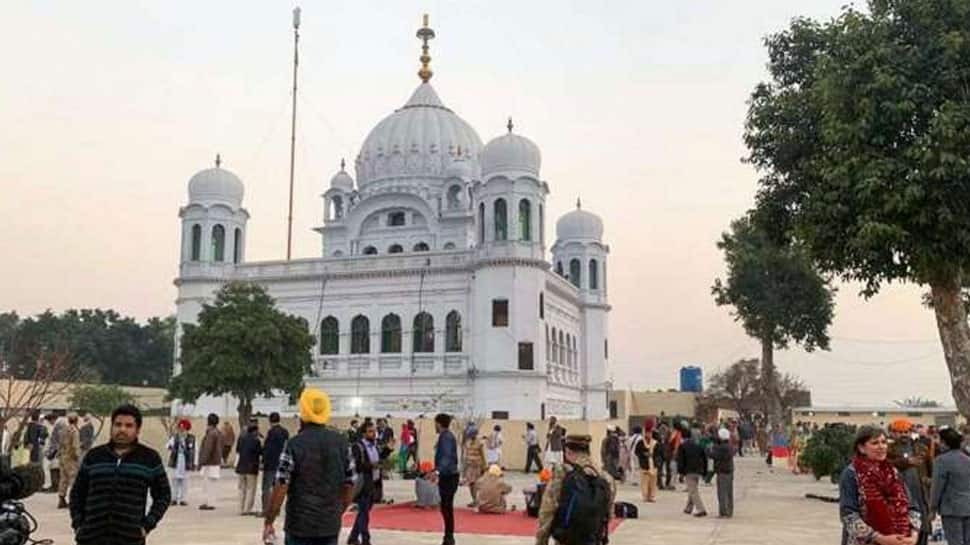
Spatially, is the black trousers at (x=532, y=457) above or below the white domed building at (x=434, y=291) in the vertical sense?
below

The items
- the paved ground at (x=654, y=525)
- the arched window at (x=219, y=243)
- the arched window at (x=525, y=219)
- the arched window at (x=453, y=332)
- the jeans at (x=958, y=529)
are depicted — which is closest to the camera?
the jeans at (x=958, y=529)

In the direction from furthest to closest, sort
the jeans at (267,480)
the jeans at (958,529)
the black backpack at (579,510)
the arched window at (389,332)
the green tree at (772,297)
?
the arched window at (389,332), the green tree at (772,297), the jeans at (267,480), the jeans at (958,529), the black backpack at (579,510)

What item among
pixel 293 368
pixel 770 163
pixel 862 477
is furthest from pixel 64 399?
pixel 862 477

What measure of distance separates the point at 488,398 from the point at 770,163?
22.3 metres

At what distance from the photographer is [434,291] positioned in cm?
4416

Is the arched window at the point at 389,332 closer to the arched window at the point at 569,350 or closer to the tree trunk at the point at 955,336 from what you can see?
the arched window at the point at 569,350

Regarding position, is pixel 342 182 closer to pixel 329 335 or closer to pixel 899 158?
pixel 329 335

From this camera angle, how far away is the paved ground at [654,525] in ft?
42.9

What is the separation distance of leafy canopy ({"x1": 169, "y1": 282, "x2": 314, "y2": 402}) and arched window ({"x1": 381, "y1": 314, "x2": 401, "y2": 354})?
817cm

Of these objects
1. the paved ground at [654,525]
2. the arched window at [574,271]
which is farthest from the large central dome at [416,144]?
the paved ground at [654,525]

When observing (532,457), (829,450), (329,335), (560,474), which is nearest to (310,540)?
(560,474)

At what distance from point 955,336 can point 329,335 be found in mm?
32648

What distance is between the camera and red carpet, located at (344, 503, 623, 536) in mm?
14352

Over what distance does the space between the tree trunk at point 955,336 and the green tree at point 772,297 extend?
2020 cm
